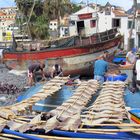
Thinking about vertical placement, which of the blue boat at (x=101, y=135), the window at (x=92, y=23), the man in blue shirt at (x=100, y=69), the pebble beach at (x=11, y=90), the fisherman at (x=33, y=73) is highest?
the window at (x=92, y=23)

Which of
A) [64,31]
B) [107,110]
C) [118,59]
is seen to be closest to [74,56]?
[118,59]

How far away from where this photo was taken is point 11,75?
27281mm

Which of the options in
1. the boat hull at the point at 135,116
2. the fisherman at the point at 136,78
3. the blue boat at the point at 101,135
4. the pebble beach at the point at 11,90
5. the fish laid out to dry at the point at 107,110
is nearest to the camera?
the blue boat at the point at 101,135

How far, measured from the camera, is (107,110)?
29.5 ft

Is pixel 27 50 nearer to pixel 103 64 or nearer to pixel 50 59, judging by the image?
pixel 50 59

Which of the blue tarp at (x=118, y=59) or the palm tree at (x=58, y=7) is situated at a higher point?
the palm tree at (x=58, y=7)

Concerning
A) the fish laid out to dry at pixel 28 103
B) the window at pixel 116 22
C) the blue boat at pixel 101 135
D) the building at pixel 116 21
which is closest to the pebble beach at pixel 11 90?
the fish laid out to dry at pixel 28 103

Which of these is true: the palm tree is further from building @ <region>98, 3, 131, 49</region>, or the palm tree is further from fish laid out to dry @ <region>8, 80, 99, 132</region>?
fish laid out to dry @ <region>8, 80, 99, 132</region>

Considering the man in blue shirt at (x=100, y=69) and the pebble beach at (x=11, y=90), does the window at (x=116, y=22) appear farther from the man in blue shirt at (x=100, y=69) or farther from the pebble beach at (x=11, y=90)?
the man in blue shirt at (x=100, y=69)

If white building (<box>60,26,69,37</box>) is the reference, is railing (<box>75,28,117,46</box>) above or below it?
above

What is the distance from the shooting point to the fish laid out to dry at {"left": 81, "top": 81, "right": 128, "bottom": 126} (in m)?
8.40

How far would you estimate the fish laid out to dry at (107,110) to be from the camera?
331 inches

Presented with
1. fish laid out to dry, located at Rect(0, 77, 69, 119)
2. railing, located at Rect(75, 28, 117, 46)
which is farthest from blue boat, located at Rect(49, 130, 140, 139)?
railing, located at Rect(75, 28, 117, 46)

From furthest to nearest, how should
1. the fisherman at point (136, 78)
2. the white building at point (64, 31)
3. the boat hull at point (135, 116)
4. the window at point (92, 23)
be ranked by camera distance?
1. the white building at point (64, 31)
2. the window at point (92, 23)
3. the fisherman at point (136, 78)
4. the boat hull at point (135, 116)
